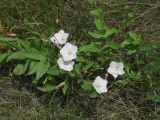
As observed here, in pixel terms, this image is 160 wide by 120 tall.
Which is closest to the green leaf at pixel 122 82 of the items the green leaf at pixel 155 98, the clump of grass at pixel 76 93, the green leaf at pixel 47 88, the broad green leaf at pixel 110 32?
the clump of grass at pixel 76 93

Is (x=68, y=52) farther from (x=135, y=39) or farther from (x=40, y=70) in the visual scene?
(x=135, y=39)

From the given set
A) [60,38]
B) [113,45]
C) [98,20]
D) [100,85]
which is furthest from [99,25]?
[100,85]

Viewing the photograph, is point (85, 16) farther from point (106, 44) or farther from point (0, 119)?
point (0, 119)

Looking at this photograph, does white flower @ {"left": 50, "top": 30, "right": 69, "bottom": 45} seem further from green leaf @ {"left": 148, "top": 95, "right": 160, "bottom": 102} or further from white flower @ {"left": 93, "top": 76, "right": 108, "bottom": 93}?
green leaf @ {"left": 148, "top": 95, "right": 160, "bottom": 102}

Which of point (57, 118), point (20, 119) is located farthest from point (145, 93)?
point (20, 119)

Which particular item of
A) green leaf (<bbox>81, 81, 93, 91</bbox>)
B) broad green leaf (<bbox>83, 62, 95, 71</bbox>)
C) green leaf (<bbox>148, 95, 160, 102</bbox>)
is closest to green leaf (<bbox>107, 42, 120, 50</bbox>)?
broad green leaf (<bbox>83, 62, 95, 71</bbox>)

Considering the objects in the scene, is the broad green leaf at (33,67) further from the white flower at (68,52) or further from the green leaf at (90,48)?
the green leaf at (90,48)
